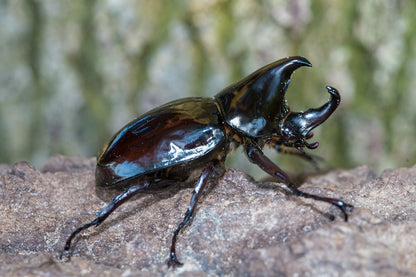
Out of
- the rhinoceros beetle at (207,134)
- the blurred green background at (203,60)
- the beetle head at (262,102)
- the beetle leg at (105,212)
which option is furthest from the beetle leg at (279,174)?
the blurred green background at (203,60)

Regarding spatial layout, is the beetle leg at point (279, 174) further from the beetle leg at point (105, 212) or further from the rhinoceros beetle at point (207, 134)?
the beetle leg at point (105, 212)

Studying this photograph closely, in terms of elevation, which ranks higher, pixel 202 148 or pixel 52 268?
pixel 202 148

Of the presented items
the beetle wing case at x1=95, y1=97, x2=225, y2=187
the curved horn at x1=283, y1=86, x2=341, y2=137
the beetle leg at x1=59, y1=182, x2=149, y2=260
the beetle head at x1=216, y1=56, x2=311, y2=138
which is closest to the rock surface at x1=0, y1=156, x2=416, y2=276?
the beetle leg at x1=59, y1=182, x2=149, y2=260

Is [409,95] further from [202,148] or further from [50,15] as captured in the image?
[50,15]

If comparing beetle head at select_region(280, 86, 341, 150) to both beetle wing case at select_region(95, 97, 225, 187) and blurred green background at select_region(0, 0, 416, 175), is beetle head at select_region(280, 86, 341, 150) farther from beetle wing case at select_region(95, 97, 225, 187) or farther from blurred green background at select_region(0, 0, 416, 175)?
blurred green background at select_region(0, 0, 416, 175)

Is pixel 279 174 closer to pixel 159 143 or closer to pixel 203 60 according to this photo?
pixel 159 143

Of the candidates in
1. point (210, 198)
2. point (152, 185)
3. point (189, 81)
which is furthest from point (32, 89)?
point (210, 198)
